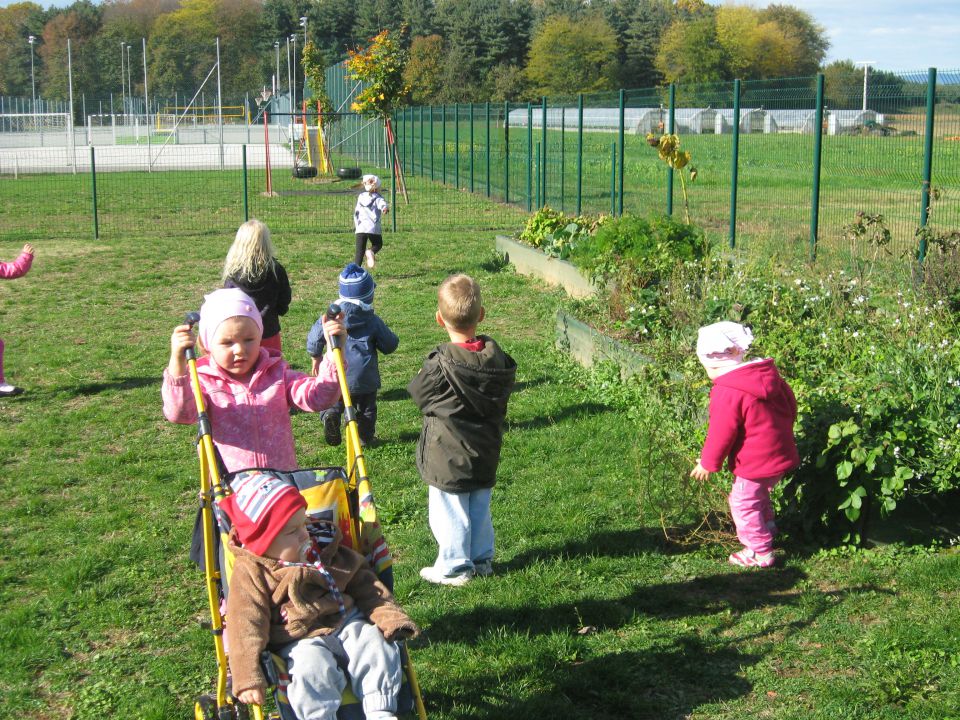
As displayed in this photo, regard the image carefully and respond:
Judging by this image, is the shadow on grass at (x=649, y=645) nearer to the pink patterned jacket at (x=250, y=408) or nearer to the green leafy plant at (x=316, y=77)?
the pink patterned jacket at (x=250, y=408)

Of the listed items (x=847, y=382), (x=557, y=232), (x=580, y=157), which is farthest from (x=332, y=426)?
(x=580, y=157)

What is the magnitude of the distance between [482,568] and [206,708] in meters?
1.87

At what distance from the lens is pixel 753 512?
538 cm

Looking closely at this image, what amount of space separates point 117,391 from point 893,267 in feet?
22.1

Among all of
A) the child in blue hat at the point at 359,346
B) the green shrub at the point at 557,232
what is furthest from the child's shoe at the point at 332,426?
the green shrub at the point at 557,232

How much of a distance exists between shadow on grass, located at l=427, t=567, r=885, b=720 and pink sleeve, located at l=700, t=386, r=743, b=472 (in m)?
0.63

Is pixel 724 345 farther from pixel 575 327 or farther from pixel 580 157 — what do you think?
pixel 580 157

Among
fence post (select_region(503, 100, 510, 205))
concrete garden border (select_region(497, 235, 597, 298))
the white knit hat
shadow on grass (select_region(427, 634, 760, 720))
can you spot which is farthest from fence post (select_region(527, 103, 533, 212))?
shadow on grass (select_region(427, 634, 760, 720))

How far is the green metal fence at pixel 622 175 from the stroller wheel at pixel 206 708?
24.1 feet

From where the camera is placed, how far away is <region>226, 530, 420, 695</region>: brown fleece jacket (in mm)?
3379

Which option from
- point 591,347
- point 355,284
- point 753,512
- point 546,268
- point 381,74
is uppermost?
point 381,74

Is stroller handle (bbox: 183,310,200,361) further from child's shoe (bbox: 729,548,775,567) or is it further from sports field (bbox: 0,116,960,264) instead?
sports field (bbox: 0,116,960,264)

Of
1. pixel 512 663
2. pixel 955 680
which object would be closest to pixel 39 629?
pixel 512 663

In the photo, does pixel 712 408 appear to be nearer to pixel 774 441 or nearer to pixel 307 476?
pixel 774 441
